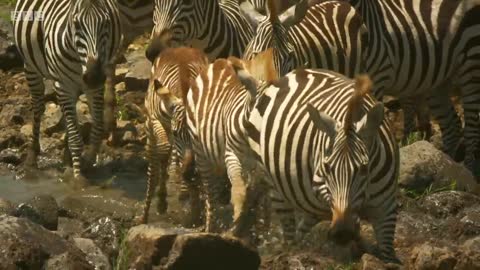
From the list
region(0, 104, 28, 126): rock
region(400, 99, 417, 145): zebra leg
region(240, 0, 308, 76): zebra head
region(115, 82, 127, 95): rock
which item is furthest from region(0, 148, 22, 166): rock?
region(400, 99, 417, 145): zebra leg

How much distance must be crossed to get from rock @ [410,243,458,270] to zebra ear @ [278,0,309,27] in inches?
124

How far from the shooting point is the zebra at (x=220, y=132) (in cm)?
1265

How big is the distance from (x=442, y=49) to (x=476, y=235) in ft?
11.1

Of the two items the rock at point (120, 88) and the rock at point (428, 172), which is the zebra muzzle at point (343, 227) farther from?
Answer: the rock at point (120, 88)

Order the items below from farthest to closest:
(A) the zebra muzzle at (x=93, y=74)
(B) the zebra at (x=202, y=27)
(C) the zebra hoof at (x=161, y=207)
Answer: (A) the zebra muzzle at (x=93, y=74)
(B) the zebra at (x=202, y=27)
(C) the zebra hoof at (x=161, y=207)

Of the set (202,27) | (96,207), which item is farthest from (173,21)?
(96,207)

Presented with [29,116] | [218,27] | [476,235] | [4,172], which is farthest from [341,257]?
[29,116]

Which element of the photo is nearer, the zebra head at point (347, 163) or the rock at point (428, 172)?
the zebra head at point (347, 163)

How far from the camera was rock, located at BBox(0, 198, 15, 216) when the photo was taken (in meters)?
13.8

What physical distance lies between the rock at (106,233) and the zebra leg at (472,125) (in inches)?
159

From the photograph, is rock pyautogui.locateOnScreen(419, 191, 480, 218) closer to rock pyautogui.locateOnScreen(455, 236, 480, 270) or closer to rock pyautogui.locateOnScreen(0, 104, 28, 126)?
rock pyautogui.locateOnScreen(455, 236, 480, 270)

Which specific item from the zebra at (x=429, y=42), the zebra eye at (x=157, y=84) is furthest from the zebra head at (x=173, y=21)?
Result: the zebra at (x=429, y=42)

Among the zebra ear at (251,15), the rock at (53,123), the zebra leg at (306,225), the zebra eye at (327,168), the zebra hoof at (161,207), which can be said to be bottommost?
the zebra hoof at (161,207)

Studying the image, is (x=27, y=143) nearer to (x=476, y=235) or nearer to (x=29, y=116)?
(x=29, y=116)
